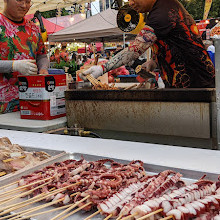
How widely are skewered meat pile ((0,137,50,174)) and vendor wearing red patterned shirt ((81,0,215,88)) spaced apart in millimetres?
1216

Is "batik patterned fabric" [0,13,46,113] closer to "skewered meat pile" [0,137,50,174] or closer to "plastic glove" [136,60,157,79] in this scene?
"plastic glove" [136,60,157,79]

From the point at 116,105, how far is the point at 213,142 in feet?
2.62

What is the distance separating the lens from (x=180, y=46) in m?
2.54

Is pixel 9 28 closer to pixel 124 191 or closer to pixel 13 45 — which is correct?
pixel 13 45

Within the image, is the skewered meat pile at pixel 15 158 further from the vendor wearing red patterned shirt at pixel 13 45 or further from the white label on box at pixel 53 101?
the vendor wearing red patterned shirt at pixel 13 45

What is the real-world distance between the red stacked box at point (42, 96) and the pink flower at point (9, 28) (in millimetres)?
606

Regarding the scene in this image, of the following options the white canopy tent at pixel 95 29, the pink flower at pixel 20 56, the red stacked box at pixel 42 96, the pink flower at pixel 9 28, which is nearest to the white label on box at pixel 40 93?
the red stacked box at pixel 42 96

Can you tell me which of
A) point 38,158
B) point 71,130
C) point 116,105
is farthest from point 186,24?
point 38,158

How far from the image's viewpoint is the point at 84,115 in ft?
8.71

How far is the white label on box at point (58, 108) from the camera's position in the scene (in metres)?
2.83

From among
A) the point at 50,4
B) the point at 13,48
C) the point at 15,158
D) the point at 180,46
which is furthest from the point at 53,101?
the point at 50,4

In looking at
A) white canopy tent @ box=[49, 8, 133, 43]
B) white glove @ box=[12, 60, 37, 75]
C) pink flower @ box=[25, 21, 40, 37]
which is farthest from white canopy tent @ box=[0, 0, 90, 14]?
white glove @ box=[12, 60, 37, 75]

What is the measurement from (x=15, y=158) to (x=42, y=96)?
107 cm

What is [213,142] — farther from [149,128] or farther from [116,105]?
[116,105]
